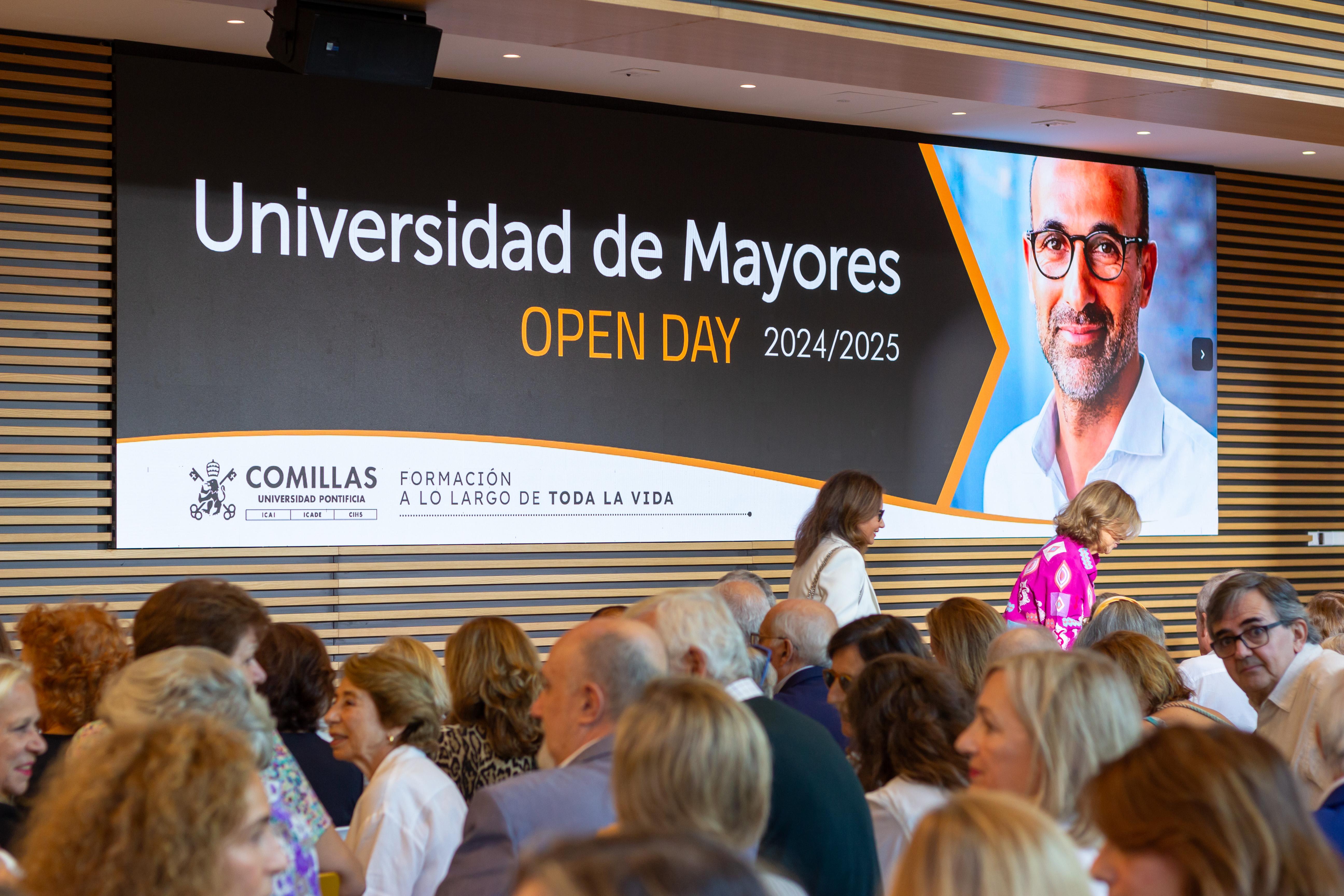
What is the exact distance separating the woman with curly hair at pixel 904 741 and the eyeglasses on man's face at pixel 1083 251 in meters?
5.95

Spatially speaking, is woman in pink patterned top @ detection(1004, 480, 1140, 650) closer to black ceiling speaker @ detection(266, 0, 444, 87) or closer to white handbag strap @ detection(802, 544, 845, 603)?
white handbag strap @ detection(802, 544, 845, 603)

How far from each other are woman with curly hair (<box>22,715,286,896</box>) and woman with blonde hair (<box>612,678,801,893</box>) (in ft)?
1.70

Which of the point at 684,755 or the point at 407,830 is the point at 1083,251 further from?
the point at 684,755

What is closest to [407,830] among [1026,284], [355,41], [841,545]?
[841,545]

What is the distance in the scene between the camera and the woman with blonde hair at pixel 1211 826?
1.61 metres

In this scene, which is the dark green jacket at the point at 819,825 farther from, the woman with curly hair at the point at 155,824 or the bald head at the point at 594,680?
the woman with curly hair at the point at 155,824

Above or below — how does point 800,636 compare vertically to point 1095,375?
below

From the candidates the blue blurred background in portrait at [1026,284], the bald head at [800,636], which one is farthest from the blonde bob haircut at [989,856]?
the blue blurred background in portrait at [1026,284]

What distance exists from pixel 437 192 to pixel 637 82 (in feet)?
3.86

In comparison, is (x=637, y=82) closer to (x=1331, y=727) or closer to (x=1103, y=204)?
(x=1103, y=204)

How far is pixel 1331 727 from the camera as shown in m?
2.97

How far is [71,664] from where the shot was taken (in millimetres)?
3732

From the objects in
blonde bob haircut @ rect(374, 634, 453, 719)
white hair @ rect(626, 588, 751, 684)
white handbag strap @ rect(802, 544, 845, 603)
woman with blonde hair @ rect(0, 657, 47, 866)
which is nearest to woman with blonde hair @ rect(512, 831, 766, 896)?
white hair @ rect(626, 588, 751, 684)

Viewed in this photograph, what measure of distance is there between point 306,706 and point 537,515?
3.31 meters
